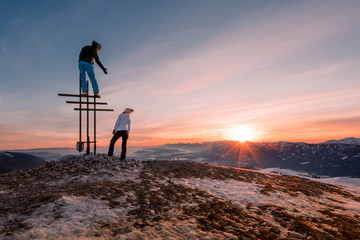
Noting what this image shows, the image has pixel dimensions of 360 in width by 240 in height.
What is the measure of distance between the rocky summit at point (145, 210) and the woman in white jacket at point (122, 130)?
121 inches

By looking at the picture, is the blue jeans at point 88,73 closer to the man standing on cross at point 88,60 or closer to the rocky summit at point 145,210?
the man standing on cross at point 88,60

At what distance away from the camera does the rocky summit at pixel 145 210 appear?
4324mm

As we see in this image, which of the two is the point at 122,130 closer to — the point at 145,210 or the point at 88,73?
the point at 88,73

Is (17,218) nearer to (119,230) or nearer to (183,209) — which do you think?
(119,230)

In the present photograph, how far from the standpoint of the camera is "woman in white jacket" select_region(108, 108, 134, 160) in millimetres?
12602

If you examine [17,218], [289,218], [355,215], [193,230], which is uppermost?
[17,218]

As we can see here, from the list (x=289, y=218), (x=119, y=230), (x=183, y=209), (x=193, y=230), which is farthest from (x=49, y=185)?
(x=289, y=218)

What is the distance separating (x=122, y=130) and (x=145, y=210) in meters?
7.90

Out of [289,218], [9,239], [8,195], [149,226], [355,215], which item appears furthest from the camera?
[355,215]

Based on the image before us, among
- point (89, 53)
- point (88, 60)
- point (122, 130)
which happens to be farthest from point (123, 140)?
point (89, 53)

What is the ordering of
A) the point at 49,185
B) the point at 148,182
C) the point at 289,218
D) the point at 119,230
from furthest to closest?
the point at 148,182, the point at 49,185, the point at 289,218, the point at 119,230

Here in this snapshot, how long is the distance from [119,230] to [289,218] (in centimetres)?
527

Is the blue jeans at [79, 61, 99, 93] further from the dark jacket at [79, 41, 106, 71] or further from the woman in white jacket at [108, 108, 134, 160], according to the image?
the woman in white jacket at [108, 108, 134, 160]

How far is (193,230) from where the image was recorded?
452 centimetres
